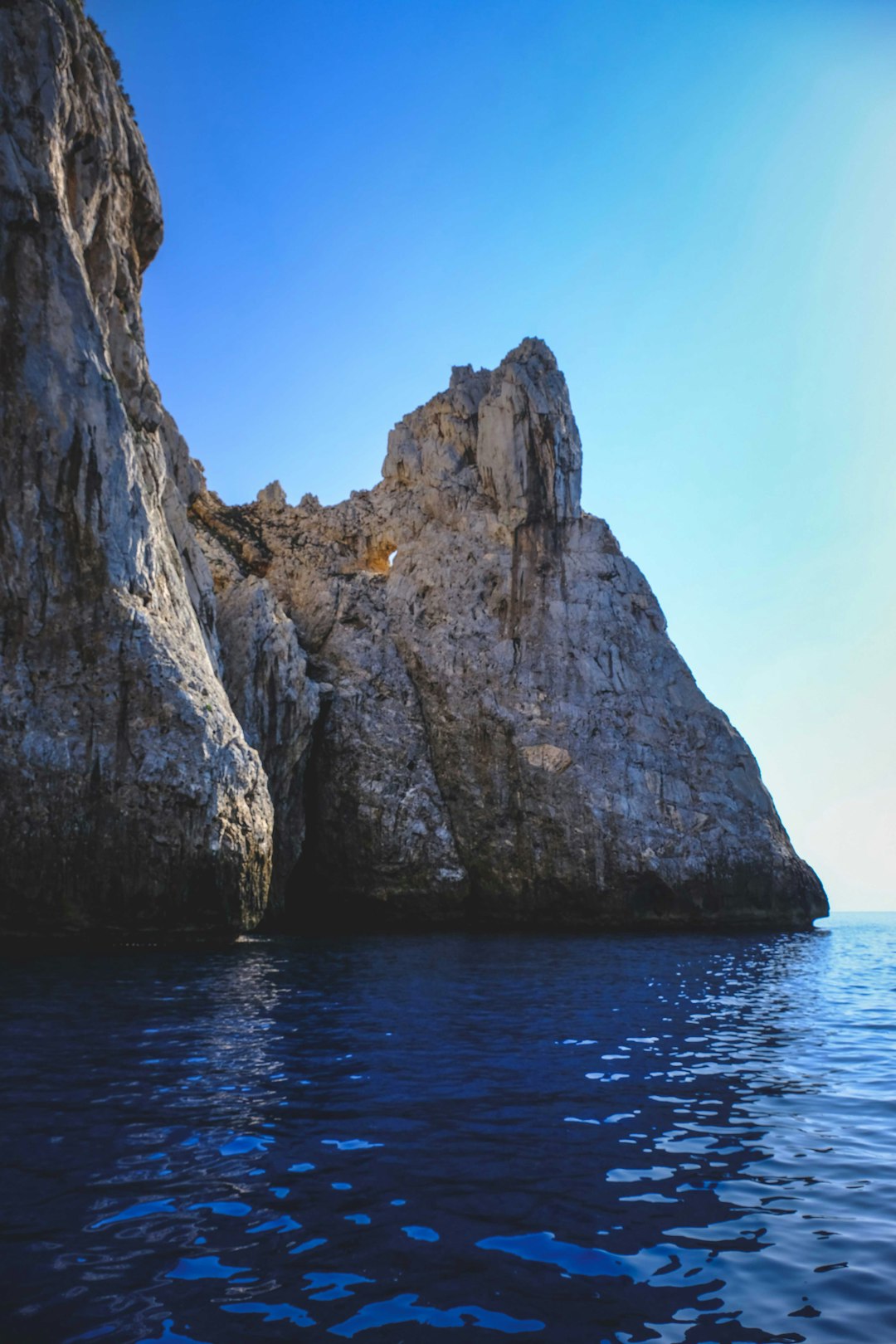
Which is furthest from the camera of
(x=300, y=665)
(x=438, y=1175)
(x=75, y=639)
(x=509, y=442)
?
(x=509, y=442)

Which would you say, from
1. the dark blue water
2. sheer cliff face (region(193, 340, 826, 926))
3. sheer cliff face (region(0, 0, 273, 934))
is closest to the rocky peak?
sheer cliff face (region(193, 340, 826, 926))

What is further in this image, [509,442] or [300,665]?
[509,442]

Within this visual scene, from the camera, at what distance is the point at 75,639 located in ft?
79.4

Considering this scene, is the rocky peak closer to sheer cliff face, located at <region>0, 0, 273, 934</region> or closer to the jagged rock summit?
the jagged rock summit

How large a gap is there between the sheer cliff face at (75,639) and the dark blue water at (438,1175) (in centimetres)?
958

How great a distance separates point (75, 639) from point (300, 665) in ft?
51.2

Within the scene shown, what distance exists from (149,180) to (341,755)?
84.8 feet

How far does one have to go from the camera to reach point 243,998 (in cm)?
1524

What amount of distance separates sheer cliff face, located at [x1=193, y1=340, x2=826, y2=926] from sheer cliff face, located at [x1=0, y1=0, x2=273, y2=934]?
15954 mm

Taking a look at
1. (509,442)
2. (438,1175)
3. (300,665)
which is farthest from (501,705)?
(438,1175)

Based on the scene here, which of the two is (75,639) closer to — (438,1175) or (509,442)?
(438,1175)

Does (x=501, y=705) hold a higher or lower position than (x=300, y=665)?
lower

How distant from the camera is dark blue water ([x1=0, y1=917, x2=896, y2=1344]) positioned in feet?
15.2

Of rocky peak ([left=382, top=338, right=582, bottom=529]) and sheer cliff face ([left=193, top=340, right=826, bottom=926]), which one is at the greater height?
rocky peak ([left=382, top=338, right=582, bottom=529])
